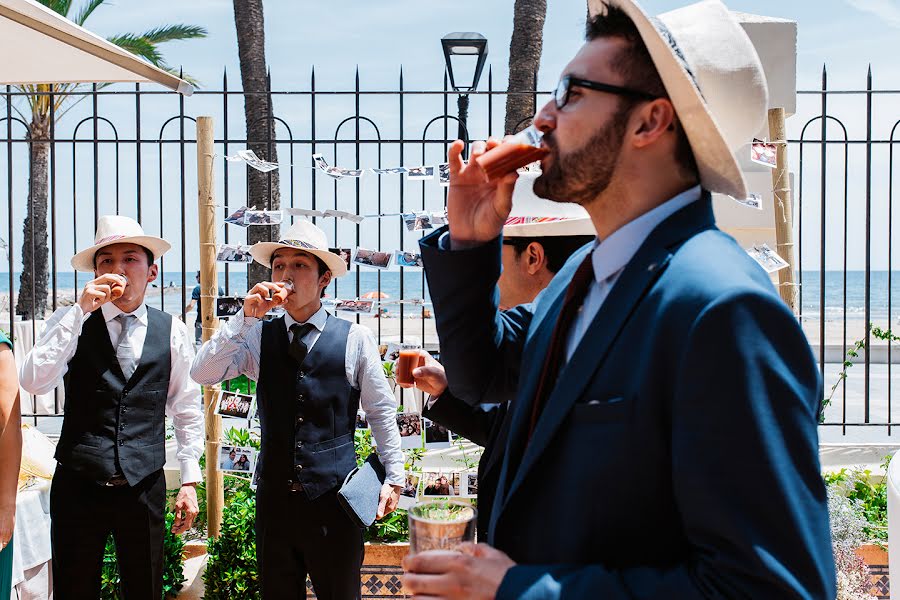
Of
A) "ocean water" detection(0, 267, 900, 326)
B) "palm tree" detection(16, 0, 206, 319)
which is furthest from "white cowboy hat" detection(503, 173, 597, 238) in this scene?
"ocean water" detection(0, 267, 900, 326)

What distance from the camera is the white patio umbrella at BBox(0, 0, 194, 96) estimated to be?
10.2ft

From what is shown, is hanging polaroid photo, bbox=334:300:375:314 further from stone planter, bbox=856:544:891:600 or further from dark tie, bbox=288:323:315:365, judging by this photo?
stone planter, bbox=856:544:891:600

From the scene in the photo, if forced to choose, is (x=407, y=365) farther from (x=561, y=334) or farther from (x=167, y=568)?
(x=167, y=568)

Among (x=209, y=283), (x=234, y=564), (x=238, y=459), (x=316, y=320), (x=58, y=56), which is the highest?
(x=58, y=56)

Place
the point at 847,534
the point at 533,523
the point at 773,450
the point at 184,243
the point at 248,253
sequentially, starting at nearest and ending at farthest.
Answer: the point at 773,450
the point at 533,523
the point at 847,534
the point at 248,253
the point at 184,243

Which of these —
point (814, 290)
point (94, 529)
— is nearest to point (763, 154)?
point (94, 529)

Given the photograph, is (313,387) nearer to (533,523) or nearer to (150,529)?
(150,529)

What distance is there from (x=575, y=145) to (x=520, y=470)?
51cm

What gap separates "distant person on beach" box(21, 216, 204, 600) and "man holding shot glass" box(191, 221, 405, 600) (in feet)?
0.93

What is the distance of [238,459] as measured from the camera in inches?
185

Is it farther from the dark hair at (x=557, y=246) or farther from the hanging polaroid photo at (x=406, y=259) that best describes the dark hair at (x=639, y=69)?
→ the hanging polaroid photo at (x=406, y=259)

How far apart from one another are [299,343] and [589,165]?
276 centimetres

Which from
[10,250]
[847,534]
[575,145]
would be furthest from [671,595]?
[10,250]

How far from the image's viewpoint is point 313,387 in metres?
3.83
